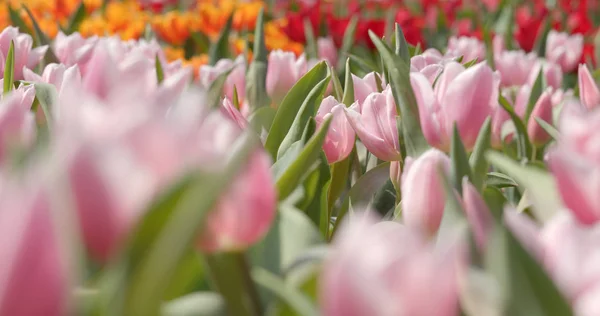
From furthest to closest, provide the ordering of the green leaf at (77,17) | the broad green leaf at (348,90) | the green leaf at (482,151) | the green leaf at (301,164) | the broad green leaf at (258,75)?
the green leaf at (77,17) → the broad green leaf at (258,75) → the broad green leaf at (348,90) → the green leaf at (482,151) → the green leaf at (301,164)

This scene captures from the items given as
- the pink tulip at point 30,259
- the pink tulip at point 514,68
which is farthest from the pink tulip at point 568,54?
the pink tulip at point 30,259

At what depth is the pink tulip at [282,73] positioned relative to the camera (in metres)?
1.39

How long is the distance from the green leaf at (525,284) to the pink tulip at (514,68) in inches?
56.4

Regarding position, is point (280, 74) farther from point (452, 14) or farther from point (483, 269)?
point (452, 14)

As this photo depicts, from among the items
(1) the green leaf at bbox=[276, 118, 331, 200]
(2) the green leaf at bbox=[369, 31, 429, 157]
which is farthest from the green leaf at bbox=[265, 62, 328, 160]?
(1) the green leaf at bbox=[276, 118, 331, 200]

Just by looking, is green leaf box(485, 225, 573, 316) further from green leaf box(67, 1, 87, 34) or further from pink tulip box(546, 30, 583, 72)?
green leaf box(67, 1, 87, 34)

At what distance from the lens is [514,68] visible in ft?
5.70

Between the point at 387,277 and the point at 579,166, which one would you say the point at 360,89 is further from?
the point at 387,277

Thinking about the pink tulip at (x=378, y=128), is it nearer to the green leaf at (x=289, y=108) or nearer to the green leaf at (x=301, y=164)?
the green leaf at (x=289, y=108)

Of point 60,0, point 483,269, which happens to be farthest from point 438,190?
point 60,0

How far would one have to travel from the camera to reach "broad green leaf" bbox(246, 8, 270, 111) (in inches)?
57.4

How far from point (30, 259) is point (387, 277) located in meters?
0.15

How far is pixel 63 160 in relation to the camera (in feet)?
1.10

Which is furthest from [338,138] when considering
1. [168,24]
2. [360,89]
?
[168,24]
